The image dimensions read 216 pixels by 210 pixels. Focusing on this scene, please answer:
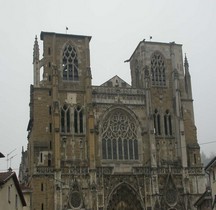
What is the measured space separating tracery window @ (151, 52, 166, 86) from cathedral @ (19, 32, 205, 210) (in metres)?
0.12

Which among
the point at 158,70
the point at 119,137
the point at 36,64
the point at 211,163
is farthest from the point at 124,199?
the point at 36,64

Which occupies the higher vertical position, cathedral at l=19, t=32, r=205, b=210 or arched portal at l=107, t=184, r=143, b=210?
cathedral at l=19, t=32, r=205, b=210

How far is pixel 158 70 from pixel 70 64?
10.9 m

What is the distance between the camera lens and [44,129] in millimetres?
54188

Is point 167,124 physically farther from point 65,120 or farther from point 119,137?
point 65,120

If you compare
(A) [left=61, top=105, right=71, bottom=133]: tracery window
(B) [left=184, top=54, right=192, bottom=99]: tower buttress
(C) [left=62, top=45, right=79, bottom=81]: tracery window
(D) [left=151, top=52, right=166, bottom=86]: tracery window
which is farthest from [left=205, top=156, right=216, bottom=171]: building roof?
(C) [left=62, top=45, right=79, bottom=81]: tracery window

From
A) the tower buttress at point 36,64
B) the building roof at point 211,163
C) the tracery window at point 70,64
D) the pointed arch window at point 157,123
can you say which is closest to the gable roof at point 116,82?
the tracery window at point 70,64

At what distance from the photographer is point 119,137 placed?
185 feet

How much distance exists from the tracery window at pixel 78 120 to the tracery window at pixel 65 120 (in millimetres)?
788

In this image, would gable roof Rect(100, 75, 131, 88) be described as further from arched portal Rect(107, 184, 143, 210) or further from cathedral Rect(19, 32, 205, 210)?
arched portal Rect(107, 184, 143, 210)

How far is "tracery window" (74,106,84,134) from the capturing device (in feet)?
181

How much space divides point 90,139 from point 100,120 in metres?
3.13

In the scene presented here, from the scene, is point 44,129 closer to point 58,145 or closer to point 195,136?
point 58,145

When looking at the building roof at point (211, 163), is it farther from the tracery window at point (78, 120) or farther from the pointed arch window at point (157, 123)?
the tracery window at point (78, 120)
